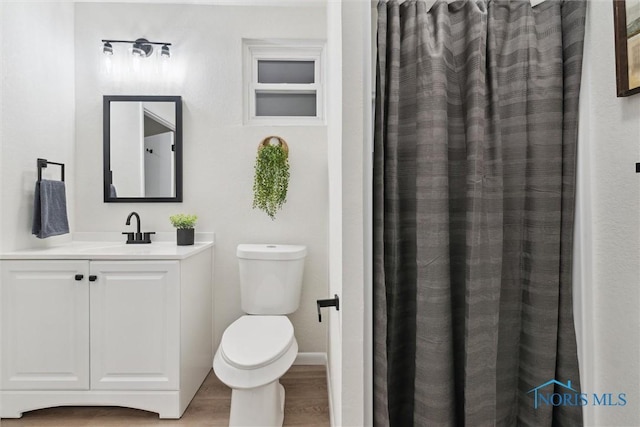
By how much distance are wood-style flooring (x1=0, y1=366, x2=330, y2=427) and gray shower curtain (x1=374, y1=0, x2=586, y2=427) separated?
35.0 inches

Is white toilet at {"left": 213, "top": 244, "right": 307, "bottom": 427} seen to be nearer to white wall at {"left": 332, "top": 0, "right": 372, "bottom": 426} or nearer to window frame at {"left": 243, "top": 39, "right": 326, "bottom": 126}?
white wall at {"left": 332, "top": 0, "right": 372, "bottom": 426}

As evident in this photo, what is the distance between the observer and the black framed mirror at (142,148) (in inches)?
92.0

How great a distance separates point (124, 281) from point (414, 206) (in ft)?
5.08

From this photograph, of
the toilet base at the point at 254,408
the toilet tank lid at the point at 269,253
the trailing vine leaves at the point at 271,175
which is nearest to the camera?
the toilet base at the point at 254,408

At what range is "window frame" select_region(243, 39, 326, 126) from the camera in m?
2.42

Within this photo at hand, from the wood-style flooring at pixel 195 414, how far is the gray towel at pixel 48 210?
0.99 metres

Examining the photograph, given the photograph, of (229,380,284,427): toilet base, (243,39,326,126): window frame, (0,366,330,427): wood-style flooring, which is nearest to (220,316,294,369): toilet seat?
(229,380,284,427): toilet base

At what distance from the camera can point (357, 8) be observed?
0.96 meters

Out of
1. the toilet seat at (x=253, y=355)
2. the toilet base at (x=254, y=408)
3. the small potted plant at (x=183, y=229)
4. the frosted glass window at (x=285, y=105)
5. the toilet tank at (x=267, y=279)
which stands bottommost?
the toilet base at (x=254, y=408)

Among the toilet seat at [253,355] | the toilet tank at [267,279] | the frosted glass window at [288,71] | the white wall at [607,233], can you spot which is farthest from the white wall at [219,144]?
the white wall at [607,233]

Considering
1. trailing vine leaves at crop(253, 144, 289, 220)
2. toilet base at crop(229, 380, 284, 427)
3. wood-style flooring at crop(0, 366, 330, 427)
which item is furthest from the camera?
trailing vine leaves at crop(253, 144, 289, 220)

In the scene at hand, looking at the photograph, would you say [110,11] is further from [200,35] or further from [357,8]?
[357,8]

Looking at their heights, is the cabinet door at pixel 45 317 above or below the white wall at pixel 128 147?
below

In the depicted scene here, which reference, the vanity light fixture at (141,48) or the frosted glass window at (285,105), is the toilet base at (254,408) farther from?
the vanity light fixture at (141,48)
